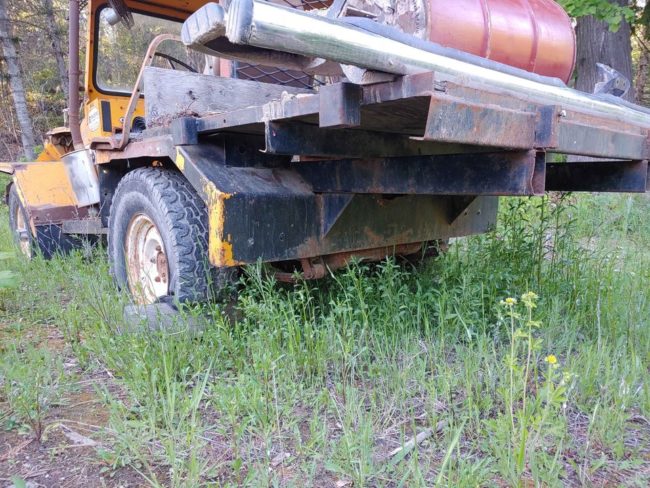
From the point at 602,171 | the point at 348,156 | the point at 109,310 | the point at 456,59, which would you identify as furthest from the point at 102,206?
the point at 602,171

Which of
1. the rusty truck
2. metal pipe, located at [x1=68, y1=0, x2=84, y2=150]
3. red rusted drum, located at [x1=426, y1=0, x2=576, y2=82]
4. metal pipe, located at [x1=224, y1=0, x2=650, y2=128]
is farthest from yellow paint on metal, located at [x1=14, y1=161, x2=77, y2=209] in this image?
metal pipe, located at [x1=224, y1=0, x2=650, y2=128]

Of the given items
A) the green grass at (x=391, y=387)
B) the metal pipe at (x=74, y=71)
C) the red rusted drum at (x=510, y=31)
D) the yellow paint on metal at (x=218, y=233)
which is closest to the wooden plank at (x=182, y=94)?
the yellow paint on metal at (x=218, y=233)

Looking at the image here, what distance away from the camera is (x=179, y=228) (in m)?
2.78

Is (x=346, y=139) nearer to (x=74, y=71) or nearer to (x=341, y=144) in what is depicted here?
(x=341, y=144)

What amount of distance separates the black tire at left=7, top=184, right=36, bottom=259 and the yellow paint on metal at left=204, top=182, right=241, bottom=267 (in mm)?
3397

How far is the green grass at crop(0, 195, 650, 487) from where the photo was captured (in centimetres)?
175

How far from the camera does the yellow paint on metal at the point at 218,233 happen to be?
2.46m

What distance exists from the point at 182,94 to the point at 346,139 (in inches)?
45.4

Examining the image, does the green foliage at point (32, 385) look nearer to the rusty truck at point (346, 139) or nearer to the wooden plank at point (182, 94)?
the rusty truck at point (346, 139)

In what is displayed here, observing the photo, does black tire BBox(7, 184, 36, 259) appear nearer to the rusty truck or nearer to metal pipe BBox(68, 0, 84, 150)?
metal pipe BBox(68, 0, 84, 150)

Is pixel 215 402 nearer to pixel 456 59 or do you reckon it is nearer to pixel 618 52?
pixel 456 59

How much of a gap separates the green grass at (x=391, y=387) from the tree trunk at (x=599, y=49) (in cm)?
585

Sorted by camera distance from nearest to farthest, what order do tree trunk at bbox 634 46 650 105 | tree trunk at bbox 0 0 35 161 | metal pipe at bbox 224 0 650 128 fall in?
metal pipe at bbox 224 0 650 128, tree trunk at bbox 0 0 35 161, tree trunk at bbox 634 46 650 105

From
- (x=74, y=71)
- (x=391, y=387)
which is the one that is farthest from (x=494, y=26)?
(x=74, y=71)
